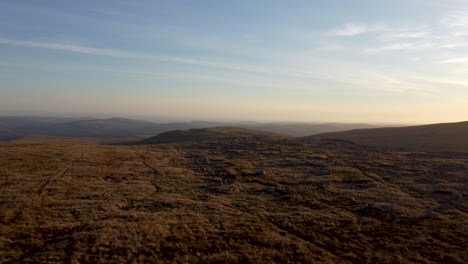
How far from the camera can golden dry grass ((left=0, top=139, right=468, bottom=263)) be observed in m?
15.5

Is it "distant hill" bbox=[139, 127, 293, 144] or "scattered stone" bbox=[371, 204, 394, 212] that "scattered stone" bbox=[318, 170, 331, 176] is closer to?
"scattered stone" bbox=[371, 204, 394, 212]

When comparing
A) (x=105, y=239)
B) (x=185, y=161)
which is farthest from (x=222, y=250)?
(x=185, y=161)

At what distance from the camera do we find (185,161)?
49.2 m

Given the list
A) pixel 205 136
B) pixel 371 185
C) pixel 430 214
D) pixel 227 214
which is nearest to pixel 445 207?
pixel 430 214

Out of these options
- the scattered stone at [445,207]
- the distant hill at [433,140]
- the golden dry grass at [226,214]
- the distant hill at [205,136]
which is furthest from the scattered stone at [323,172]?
the distant hill at [205,136]

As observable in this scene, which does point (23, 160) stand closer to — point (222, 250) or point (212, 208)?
point (212, 208)

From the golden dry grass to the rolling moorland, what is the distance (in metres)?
0.10

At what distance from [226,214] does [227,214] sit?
101 mm

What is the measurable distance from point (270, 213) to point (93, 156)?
4024 centimetres

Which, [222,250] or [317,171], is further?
[317,171]

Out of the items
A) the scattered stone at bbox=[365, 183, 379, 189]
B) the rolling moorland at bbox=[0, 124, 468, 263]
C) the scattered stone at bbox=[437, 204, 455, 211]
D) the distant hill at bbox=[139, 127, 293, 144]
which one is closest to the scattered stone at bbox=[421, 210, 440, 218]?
the rolling moorland at bbox=[0, 124, 468, 263]

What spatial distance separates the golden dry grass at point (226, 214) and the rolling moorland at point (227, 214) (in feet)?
0.33

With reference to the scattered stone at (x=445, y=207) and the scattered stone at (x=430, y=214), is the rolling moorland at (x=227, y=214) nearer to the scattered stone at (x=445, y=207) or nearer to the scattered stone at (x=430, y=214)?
the scattered stone at (x=445, y=207)

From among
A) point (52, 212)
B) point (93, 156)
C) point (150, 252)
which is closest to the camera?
point (150, 252)
